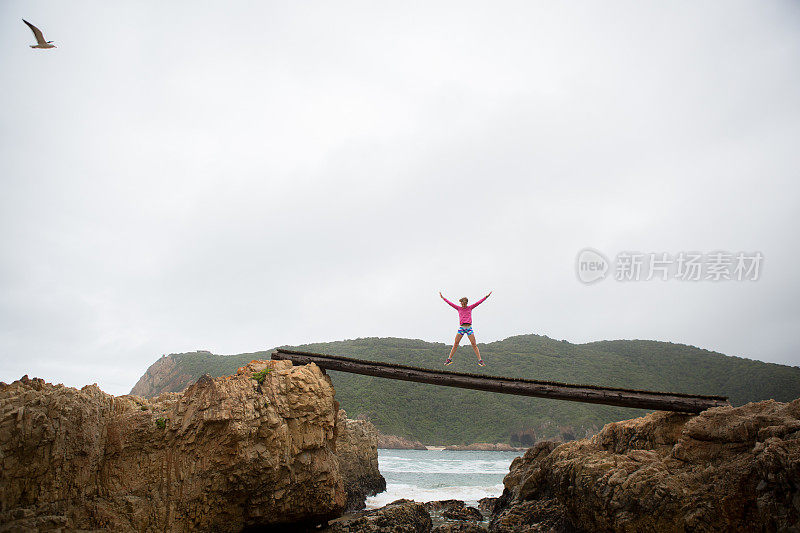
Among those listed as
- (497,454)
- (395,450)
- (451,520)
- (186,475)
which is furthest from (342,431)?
(497,454)

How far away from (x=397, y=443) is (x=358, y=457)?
3417 centimetres

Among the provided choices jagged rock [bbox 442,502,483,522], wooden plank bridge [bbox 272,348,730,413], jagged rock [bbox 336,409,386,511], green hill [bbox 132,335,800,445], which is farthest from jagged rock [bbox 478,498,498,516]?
green hill [bbox 132,335,800,445]

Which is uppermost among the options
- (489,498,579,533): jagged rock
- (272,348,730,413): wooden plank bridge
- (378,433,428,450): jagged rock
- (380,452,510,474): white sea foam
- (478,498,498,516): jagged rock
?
(272,348,730,413): wooden plank bridge

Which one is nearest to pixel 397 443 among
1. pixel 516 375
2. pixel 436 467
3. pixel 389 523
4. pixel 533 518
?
pixel 436 467

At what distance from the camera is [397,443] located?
51.3m

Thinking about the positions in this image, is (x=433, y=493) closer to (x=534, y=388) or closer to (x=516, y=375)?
(x=534, y=388)

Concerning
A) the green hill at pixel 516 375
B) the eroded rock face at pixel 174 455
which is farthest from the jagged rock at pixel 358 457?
the green hill at pixel 516 375

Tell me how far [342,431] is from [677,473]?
15196 mm

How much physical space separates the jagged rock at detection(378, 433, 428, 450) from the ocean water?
10223mm

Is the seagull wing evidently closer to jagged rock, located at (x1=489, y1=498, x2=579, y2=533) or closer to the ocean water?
jagged rock, located at (x1=489, y1=498, x2=579, y2=533)

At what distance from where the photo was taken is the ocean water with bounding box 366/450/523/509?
21.4m

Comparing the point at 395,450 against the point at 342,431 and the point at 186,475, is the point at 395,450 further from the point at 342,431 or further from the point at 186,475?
the point at 186,475

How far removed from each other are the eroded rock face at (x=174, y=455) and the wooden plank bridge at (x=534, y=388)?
102cm

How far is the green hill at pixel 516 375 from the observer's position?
5084 centimetres
